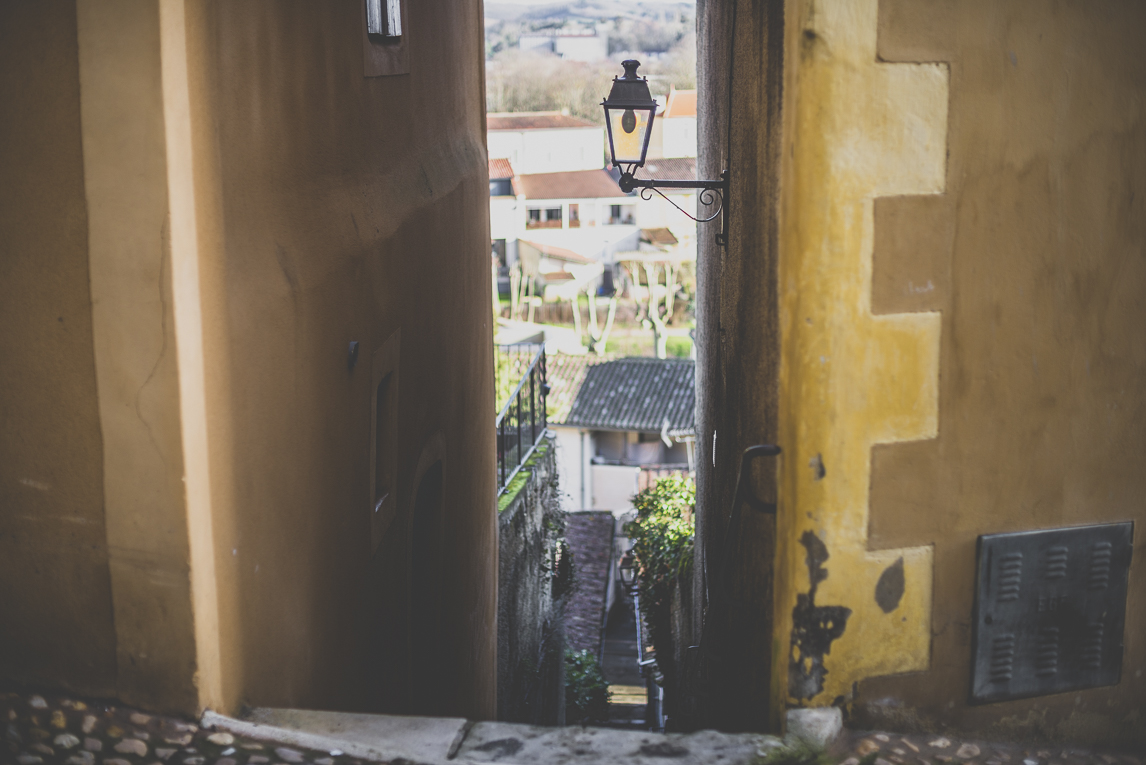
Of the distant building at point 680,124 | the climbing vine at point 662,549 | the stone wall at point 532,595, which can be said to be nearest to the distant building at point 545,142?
the distant building at point 680,124

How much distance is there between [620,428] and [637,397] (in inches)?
51.6

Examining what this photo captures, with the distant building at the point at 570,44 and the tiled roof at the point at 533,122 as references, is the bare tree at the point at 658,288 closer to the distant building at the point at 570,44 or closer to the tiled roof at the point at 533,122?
the tiled roof at the point at 533,122

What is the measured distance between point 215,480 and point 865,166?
2.19 m

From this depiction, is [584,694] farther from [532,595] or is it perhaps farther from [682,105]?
[682,105]

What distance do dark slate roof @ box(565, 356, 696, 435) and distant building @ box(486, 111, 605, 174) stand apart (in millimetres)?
21863

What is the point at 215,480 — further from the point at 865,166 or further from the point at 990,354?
the point at 990,354

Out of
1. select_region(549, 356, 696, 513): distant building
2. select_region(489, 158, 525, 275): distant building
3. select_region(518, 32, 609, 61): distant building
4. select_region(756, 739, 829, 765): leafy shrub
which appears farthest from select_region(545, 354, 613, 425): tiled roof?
select_region(518, 32, 609, 61): distant building

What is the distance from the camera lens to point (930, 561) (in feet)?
10.5

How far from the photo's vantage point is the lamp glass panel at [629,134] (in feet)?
18.0

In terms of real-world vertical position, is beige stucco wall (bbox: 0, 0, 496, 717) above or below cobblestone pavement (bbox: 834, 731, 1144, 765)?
above

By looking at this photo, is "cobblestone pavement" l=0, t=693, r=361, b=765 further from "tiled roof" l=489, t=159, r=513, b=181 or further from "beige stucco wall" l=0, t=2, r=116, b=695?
"tiled roof" l=489, t=159, r=513, b=181

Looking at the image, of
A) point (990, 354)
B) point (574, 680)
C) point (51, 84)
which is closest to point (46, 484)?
point (51, 84)

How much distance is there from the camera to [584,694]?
12789 millimetres

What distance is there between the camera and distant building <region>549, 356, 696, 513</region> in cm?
2686
